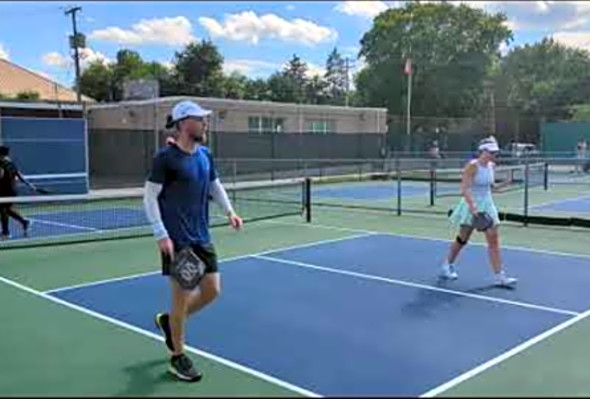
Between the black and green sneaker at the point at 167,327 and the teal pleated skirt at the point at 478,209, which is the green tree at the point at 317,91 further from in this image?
the black and green sneaker at the point at 167,327

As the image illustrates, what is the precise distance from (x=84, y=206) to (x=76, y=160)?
5.03m

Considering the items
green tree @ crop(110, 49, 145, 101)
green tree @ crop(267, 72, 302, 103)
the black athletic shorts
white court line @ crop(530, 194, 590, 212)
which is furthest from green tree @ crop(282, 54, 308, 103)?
the black athletic shorts

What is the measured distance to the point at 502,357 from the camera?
5762 mm

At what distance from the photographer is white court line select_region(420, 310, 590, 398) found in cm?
503

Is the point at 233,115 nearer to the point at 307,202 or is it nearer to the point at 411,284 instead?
the point at 307,202

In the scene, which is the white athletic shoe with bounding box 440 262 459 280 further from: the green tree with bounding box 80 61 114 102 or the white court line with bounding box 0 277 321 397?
the green tree with bounding box 80 61 114 102

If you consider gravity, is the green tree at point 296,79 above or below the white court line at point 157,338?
above

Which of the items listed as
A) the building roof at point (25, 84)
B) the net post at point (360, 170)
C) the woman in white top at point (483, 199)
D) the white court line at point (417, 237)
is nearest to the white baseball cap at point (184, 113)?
the woman in white top at point (483, 199)

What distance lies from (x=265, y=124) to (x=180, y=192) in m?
32.7

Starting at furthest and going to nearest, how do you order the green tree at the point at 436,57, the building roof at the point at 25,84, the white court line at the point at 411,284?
the green tree at the point at 436,57
the building roof at the point at 25,84
the white court line at the point at 411,284

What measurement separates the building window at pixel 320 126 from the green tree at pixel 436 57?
896 inches

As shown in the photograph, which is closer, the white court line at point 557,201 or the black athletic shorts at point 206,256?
the black athletic shorts at point 206,256

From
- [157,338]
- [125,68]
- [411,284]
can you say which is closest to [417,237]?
[411,284]

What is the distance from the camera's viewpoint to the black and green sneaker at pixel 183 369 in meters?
5.16
